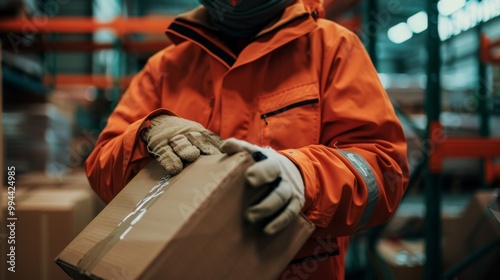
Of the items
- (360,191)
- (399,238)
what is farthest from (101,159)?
(399,238)

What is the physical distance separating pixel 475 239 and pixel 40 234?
266 cm

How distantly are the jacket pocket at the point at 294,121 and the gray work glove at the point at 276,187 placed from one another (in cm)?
35

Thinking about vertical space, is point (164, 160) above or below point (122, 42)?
above

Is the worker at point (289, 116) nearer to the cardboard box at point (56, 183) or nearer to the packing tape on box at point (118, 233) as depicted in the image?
the packing tape on box at point (118, 233)

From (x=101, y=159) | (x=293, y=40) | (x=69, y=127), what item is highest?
(x=293, y=40)

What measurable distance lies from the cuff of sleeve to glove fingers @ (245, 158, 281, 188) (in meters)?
0.14

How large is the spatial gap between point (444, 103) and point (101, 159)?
6177 millimetres

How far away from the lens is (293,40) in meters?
1.55

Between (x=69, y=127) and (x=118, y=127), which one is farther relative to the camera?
(x=69, y=127)

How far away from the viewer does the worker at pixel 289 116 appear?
1261 millimetres

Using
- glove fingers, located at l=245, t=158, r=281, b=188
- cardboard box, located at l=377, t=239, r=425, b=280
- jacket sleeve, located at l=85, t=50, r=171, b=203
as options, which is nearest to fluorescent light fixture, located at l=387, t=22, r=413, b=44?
cardboard box, located at l=377, t=239, r=425, b=280

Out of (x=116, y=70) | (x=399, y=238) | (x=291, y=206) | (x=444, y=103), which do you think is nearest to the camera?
(x=291, y=206)

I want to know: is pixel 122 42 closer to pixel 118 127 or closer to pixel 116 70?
pixel 116 70

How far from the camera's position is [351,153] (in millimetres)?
1318
